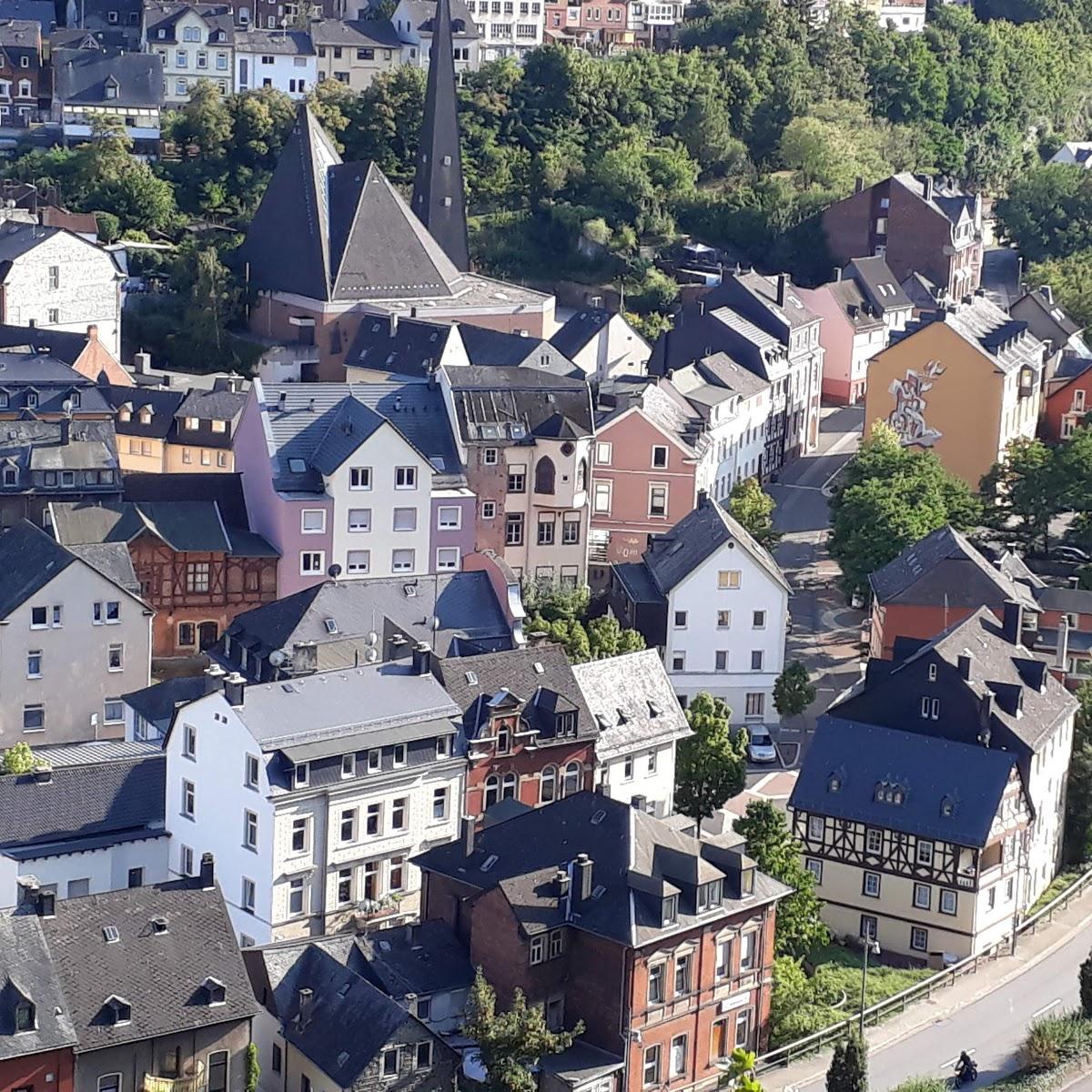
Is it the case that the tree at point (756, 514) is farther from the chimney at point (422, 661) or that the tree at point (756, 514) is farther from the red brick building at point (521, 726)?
the chimney at point (422, 661)

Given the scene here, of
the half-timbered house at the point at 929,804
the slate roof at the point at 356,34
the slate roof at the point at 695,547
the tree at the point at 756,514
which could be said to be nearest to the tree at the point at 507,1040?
the half-timbered house at the point at 929,804

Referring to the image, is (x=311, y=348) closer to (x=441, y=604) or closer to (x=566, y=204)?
(x=566, y=204)

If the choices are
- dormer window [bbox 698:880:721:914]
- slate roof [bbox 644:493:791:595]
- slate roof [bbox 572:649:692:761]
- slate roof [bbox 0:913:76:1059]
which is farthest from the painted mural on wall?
slate roof [bbox 0:913:76:1059]

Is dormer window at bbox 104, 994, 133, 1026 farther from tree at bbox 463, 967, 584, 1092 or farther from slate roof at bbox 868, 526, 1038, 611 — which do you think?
slate roof at bbox 868, 526, 1038, 611

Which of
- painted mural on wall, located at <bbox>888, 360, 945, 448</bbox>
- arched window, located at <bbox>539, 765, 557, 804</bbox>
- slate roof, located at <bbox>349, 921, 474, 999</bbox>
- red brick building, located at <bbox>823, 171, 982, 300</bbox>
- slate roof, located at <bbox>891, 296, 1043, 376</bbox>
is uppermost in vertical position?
red brick building, located at <bbox>823, 171, 982, 300</bbox>

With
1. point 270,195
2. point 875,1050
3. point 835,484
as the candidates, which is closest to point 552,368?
point 835,484
